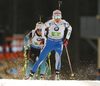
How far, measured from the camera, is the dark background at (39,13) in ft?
37.4

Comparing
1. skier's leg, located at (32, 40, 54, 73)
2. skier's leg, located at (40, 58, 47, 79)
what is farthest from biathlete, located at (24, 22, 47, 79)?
skier's leg, located at (32, 40, 54, 73)

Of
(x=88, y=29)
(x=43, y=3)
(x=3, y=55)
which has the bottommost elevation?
(x=3, y=55)

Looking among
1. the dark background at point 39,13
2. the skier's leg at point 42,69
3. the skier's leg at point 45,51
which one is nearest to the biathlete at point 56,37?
the skier's leg at point 45,51

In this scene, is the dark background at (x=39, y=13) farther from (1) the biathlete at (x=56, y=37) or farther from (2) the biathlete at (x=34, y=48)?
(1) the biathlete at (x=56, y=37)

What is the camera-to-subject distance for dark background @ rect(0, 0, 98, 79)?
11.4 metres

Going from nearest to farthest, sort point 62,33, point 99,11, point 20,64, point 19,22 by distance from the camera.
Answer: point 62,33 → point 20,64 → point 99,11 → point 19,22

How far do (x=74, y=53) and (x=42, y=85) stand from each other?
564 centimetres

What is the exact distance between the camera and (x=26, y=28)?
14141mm

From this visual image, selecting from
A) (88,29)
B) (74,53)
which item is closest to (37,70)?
(74,53)

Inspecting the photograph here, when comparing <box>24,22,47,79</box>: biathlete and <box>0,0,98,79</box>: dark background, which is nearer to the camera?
<box>24,22,47,79</box>: biathlete

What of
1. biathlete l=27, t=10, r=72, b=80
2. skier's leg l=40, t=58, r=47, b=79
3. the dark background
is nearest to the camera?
Result: biathlete l=27, t=10, r=72, b=80

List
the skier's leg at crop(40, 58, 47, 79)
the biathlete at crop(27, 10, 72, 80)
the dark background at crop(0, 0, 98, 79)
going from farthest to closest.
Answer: the dark background at crop(0, 0, 98, 79), the skier's leg at crop(40, 58, 47, 79), the biathlete at crop(27, 10, 72, 80)

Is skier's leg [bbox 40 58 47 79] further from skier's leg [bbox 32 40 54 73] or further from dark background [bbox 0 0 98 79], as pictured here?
dark background [bbox 0 0 98 79]

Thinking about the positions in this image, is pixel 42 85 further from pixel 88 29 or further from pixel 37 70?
pixel 88 29
